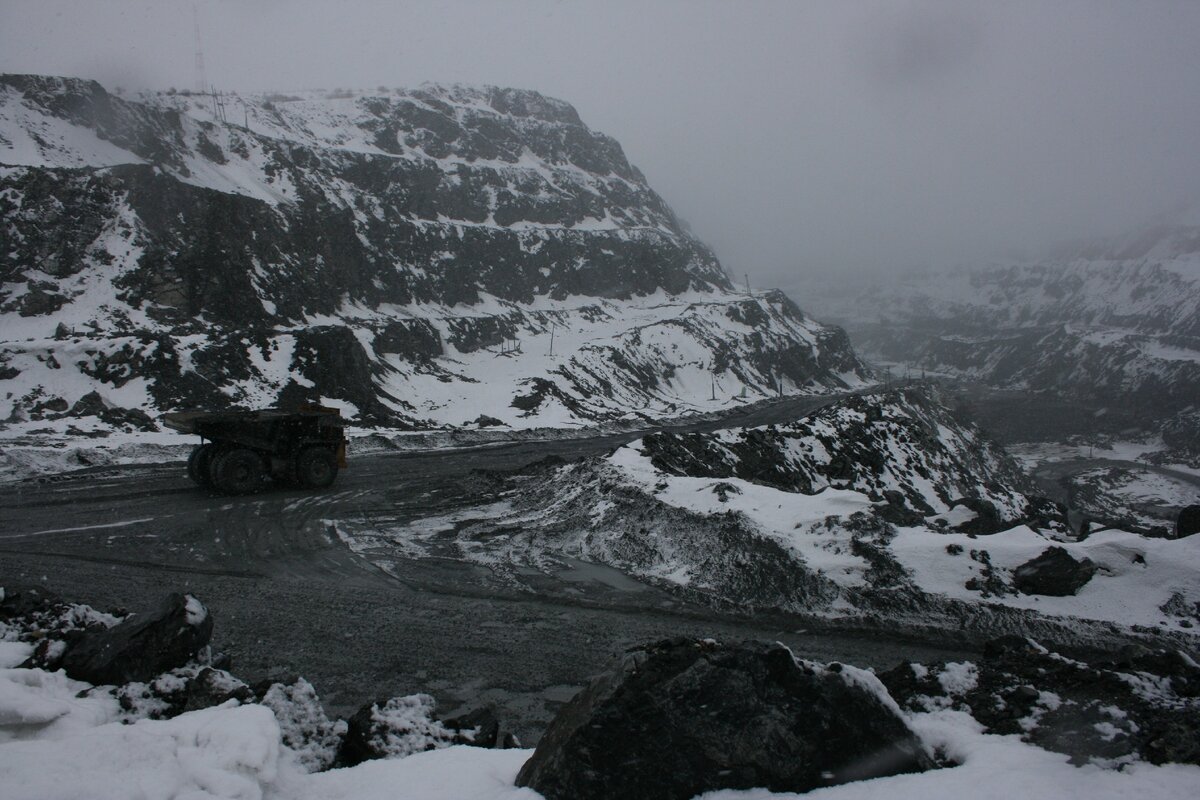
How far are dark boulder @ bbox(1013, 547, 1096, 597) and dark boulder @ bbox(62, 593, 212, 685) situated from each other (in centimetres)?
1046

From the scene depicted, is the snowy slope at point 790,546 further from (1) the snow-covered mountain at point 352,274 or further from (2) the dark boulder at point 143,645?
(1) the snow-covered mountain at point 352,274

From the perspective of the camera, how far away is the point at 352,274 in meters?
54.7

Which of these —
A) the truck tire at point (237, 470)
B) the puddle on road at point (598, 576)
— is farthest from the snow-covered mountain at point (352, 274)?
the puddle on road at point (598, 576)

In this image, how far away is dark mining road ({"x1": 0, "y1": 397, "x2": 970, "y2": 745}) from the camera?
24.5 ft

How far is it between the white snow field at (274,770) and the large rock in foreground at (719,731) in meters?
0.16

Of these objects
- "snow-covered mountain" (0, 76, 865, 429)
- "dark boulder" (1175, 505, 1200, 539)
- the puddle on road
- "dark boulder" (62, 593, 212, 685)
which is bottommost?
the puddle on road

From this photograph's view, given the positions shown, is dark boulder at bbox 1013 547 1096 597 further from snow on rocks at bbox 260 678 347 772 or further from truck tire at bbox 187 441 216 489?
truck tire at bbox 187 441 216 489

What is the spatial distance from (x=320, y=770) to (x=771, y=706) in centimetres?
339

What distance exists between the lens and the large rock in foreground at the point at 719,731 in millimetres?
4066

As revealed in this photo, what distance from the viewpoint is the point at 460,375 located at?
50.6 metres

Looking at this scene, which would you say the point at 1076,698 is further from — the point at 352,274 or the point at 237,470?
the point at 352,274

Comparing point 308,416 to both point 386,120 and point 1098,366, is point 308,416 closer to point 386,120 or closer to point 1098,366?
point 386,120

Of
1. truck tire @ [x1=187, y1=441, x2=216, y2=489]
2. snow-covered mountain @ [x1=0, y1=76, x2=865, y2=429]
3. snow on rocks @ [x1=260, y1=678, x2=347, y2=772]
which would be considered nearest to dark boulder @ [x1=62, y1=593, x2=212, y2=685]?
snow on rocks @ [x1=260, y1=678, x2=347, y2=772]

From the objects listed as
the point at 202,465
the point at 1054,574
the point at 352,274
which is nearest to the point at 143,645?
the point at 1054,574
